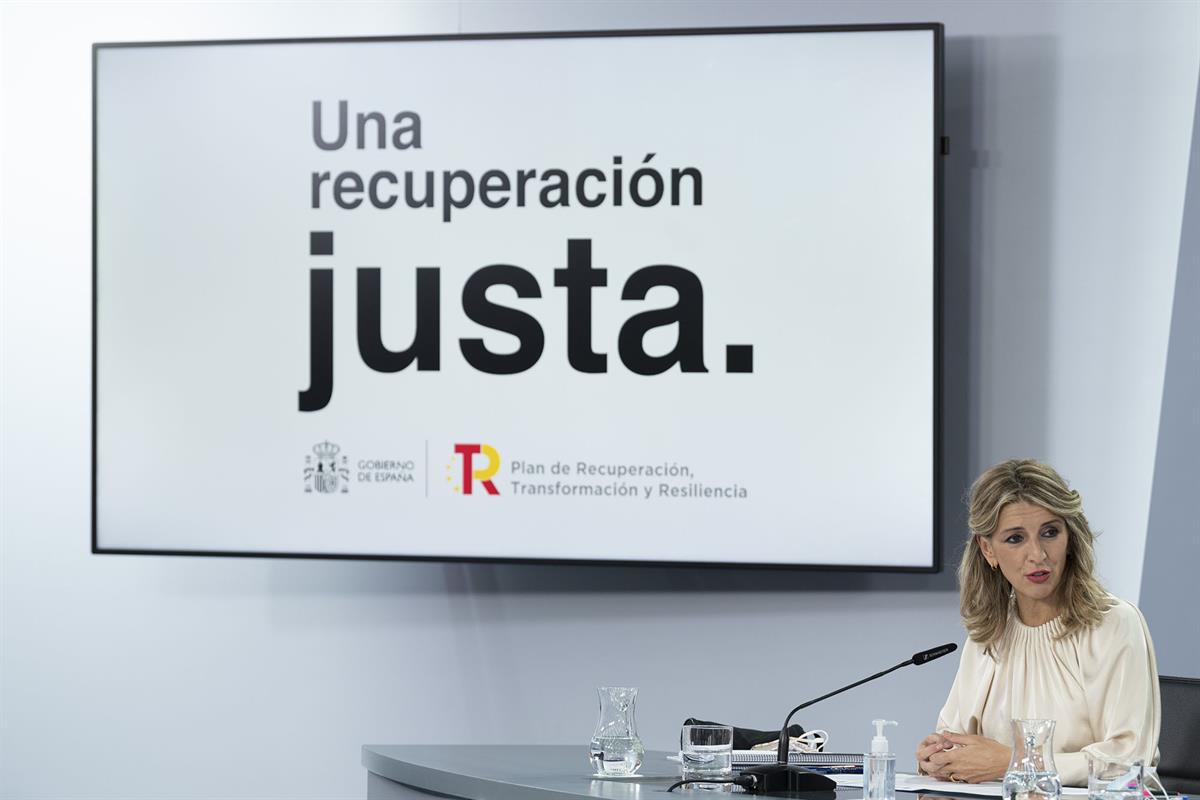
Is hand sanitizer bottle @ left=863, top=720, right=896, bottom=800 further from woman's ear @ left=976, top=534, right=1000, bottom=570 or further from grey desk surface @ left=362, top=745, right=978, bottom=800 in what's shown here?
woman's ear @ left=976, top=534, right=1000, bottom=570

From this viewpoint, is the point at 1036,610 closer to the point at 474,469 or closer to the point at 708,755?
the point at 708,755

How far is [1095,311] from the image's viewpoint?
11.4ft

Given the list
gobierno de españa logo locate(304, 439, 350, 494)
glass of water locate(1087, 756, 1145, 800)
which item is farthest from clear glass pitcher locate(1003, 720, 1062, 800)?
gobierno de españa logo locate(304, 439, 350, 494)

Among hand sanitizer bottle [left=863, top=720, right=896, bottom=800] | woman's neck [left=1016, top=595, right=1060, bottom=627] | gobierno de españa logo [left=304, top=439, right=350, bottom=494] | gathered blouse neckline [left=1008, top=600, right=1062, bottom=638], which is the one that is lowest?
hand sanitizer bottle [left=863, top=720, right=896, bottom=800]

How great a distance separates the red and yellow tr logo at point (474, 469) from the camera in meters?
3.51

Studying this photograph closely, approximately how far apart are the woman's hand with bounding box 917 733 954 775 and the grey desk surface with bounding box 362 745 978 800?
0.19 m

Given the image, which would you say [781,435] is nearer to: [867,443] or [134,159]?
[867,443]

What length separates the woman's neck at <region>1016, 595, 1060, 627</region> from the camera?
2.42m

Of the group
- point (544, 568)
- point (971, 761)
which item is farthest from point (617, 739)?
point (544, 568)

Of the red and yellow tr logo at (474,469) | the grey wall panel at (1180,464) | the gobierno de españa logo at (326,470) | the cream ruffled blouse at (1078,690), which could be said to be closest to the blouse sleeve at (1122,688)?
the cream ruffled blouse at (1078,690)

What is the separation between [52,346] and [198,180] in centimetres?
72

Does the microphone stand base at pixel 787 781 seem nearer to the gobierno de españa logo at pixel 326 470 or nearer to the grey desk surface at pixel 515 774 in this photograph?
the grey desk surface at pixel 515 774

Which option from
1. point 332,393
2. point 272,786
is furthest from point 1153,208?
point 272,786

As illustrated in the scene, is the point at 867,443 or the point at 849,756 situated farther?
the point at 867,443
